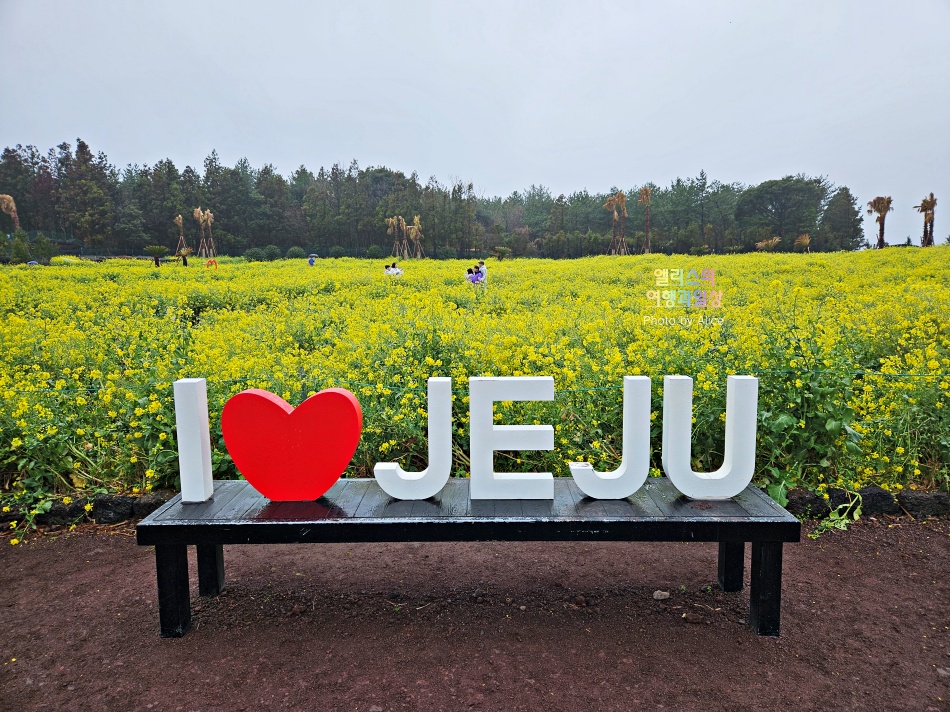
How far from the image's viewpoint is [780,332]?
4.16 metres

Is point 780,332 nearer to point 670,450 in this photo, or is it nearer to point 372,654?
point 670,450

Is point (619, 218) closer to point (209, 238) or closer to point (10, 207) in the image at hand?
point (209, 238)

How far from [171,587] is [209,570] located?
36 centimetres

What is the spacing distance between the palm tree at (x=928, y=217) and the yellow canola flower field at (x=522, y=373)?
1.62ft

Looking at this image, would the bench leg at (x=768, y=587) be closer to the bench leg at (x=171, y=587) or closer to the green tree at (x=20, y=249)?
the bench leg at (x=171, y=587)

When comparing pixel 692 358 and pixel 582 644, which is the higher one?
pixel 692 358

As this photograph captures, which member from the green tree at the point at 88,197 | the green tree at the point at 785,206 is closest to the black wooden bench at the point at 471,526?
the green tree at the point at 88,197

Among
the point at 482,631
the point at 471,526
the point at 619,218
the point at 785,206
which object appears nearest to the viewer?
the point at 471,526

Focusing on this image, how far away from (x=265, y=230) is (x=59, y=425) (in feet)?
20.7

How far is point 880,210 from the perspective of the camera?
25.5ft

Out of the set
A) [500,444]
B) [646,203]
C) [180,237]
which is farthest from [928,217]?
[180,237]

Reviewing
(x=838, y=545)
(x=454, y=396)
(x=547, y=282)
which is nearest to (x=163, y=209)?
(x=547, y=282)

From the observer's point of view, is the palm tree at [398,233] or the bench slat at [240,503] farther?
the palm tree at [398,233]

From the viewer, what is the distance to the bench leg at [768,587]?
243 centimetres
